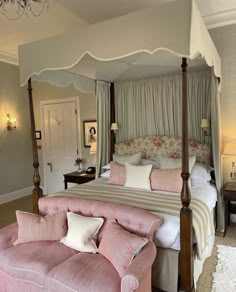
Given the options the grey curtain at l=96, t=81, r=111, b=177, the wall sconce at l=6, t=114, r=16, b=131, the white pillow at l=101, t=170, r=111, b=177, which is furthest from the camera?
the wall sconce at l=6, t=114, r=16, b=131

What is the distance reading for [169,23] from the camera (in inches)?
69.8

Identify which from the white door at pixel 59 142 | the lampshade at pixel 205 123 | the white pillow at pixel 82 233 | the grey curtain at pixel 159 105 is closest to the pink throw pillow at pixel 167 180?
the lampshade at pixel 205 123

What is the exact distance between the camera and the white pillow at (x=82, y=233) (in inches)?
78.0

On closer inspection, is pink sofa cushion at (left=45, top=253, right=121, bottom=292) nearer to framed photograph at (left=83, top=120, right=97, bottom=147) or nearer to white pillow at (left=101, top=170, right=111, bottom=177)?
white pillow at (left=101, top=170, right=111, bottom=177)

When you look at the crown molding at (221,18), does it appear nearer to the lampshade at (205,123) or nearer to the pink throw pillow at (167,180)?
the lampshade at (205,123)

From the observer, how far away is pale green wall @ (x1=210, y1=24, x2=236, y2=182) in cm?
337

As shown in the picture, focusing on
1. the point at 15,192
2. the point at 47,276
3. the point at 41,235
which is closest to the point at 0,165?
the point at 15,192

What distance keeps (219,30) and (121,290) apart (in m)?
3.48

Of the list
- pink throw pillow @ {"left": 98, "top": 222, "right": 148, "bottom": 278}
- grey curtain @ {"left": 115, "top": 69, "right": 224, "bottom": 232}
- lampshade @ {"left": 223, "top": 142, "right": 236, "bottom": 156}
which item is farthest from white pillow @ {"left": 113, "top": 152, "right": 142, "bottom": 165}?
pink throw pillow @ {"left": 98, "top": 222, "right": 148, "bottom": 278}

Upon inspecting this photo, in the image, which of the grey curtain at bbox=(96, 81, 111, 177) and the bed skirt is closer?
the bed skirt

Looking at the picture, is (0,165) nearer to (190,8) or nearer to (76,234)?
(76,234)

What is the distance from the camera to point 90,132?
4.93 m

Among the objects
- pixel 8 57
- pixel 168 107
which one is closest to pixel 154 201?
pixel 168 107

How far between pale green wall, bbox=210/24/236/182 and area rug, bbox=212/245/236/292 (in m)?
1.10
